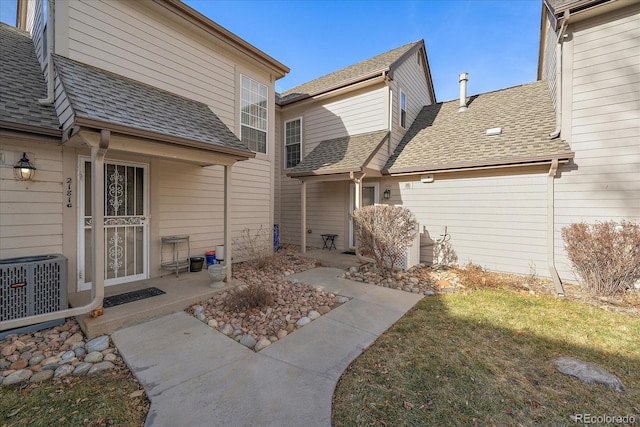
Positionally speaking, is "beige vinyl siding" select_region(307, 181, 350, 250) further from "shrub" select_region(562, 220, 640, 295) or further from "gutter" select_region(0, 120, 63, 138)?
"gutter" select_region(0, 120, 63, 138)

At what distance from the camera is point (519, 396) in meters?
2.52

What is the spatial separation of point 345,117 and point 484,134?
4344 mm

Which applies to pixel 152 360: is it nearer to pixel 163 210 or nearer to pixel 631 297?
pixel 163 210

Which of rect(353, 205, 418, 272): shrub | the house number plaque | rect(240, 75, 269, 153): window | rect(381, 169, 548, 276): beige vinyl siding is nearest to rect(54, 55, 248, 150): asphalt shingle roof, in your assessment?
the house number plaque

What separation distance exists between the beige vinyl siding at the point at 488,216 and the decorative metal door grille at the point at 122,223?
6807 mm

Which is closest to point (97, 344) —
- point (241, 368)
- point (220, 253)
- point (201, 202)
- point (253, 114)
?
point (241, 368)

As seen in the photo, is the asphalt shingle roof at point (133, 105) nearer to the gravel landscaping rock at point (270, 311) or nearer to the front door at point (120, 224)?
the front door at point (120, 224)

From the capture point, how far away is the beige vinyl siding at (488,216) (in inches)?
245

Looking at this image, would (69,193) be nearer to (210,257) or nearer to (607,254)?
(210,257)

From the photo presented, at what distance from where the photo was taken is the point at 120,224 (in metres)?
4.93

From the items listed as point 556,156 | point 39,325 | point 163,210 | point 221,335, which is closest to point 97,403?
point 221,335

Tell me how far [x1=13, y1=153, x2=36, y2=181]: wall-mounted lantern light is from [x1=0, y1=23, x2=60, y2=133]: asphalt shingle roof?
0.56 metres

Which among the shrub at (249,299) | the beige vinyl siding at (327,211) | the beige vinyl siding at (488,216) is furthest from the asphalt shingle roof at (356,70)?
the shrub at (249,299)

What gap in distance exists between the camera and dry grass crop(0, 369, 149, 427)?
2178mm
